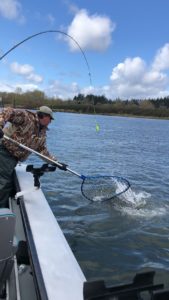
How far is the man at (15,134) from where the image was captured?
5441 millimetres

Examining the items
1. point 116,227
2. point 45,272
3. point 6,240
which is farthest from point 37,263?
point 116,227

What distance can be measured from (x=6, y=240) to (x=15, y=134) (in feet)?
9.11

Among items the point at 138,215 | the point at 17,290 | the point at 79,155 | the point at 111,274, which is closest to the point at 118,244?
the point at 111,274

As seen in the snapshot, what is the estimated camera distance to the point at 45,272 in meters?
3.00

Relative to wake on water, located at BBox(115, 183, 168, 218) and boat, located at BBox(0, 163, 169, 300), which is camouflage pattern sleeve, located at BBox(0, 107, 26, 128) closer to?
boat, located at BBox(0, 163, 169, 300)

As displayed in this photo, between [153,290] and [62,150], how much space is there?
18.9m

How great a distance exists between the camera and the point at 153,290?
2.36 m

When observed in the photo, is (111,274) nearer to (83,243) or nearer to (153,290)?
(83,243)

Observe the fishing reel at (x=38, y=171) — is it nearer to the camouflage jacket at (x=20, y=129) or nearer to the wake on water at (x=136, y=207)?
the camouflage jacket at (x=20, y=129)

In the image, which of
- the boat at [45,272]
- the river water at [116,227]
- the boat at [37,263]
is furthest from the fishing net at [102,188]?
the boat at [37,263]

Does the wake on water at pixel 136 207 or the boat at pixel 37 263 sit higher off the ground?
the boat at pixel 37 263

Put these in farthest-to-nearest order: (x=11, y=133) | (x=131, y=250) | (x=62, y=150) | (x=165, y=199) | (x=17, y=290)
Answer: (x=62, y=150) → (x=165, y=199) → (x=131, y=250) → (x=11, y=133) → (x=17, y=290)

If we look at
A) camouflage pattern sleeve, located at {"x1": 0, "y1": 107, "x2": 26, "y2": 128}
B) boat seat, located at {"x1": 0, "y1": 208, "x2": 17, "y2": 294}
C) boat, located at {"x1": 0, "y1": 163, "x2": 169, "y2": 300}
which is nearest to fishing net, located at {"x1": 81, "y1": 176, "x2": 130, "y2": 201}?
camouflage pattern sleeve, located at {"x1": 0, "y1": 107, "x2": 26, "y2": 128}

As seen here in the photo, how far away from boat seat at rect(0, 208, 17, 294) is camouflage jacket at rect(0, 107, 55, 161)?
2507mm
